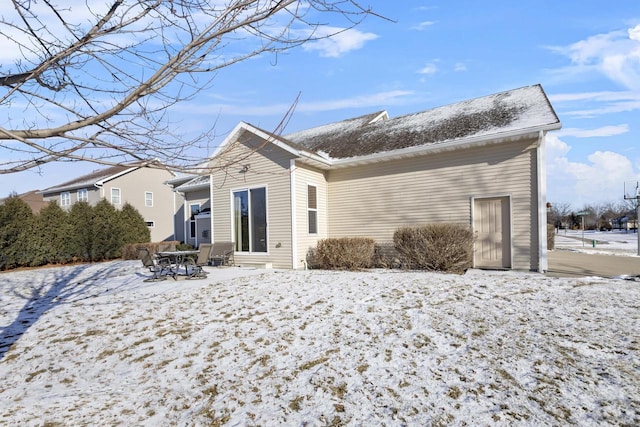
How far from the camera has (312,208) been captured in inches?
492

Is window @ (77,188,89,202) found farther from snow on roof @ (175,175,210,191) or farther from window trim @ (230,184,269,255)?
window trim @ (230,184,269,255)

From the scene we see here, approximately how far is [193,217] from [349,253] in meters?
10.2

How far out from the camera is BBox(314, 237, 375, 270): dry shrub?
34.7 feet

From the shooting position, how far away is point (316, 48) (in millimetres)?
3430

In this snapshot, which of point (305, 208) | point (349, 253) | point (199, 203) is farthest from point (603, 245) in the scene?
point (199, 203)

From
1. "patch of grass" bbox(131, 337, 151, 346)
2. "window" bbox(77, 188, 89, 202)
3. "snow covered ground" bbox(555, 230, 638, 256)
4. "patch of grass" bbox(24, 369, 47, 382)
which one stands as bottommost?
"snow covered ground" bbox(555, 230, 638, 256)

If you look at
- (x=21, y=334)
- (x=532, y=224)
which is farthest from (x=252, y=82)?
(x=532, y=224)

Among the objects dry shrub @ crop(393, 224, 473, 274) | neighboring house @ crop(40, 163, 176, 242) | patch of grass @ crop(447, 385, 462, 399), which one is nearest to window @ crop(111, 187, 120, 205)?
neighboring house @ crop(40, 163, 176, 242)

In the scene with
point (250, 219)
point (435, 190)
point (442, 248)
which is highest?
point (435, 190)

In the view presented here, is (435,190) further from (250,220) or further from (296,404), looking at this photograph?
(296,404)

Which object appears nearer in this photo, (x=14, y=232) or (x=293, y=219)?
(x=293, y=219)

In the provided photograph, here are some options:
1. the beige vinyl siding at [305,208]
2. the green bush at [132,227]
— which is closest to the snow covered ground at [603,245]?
the beige vinyl siding at [305,208]

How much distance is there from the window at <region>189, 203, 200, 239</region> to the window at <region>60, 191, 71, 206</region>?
63.5ft

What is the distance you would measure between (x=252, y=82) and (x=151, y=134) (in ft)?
4.20
